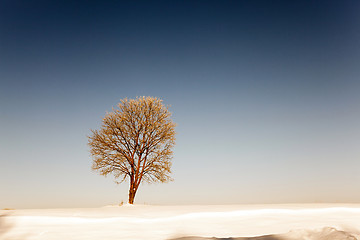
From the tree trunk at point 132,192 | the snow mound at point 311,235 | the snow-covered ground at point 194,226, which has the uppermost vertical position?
the tree trunk at point 132,192

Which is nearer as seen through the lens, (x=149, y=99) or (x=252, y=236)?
(x=252, y=236)

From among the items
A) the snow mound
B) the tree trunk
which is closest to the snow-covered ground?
the snow mound

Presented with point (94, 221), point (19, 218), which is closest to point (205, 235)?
point (94, 221)

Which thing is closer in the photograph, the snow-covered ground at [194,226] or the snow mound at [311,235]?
the snow mound at [311,235]

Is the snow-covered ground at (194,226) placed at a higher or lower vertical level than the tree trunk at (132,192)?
lower

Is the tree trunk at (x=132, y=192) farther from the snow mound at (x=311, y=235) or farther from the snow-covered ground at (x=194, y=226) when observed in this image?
the snow mound at (x=311, y=235)

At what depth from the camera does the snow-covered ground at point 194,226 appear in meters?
3.93

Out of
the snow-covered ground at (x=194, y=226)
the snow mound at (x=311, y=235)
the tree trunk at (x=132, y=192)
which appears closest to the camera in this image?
the snow mound at (x=311, y=235)

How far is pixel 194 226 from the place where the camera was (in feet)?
14.9

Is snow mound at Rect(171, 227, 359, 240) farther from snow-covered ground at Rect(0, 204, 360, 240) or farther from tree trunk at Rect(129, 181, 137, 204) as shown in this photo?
tree trunk at Rect(129, 181, 137, 204)

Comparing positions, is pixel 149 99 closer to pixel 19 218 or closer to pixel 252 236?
pixel 19 218

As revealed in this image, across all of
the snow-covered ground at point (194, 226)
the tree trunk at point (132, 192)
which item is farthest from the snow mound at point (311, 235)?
the tree trunk at point (132, 192)

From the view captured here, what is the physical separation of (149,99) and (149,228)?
14.7m

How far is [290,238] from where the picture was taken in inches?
143
